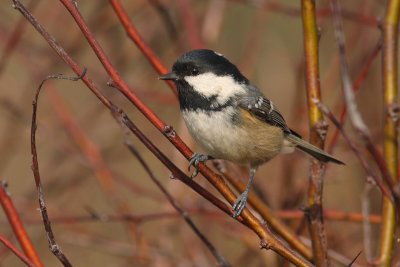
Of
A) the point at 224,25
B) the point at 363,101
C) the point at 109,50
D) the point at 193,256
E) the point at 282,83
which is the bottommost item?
the point at 193,256

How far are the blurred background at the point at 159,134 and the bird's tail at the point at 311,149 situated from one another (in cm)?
32

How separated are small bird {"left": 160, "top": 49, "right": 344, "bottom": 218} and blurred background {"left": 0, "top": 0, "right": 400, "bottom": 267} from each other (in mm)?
352

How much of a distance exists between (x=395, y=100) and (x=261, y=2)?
5.54 ft

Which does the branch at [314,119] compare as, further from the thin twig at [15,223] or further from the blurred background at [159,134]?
the thin twig at [15,223]

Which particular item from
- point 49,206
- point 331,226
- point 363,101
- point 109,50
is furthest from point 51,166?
point 363,101

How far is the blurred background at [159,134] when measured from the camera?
3.19 meters

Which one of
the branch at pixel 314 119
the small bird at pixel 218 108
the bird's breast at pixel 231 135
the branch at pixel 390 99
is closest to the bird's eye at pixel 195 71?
the small bird at pixel 218 108

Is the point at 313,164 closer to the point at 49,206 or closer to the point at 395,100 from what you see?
the point at 395,100

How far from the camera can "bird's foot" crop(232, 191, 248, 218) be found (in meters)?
1.97

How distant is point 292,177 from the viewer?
3285 mm

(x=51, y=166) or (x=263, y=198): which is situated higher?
(x=51, y=166)

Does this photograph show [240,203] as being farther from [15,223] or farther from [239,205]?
[15,223]

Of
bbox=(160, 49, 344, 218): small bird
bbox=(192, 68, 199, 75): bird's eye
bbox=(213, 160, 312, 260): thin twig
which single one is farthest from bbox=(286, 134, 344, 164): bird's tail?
bbox=(192, 68, 199, 75): bird's eye

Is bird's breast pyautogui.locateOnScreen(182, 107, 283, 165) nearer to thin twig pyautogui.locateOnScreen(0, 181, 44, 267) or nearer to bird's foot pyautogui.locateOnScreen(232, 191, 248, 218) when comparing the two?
bird's foot pyautogui.locateOnScreen(232, 191, 248, 218)
